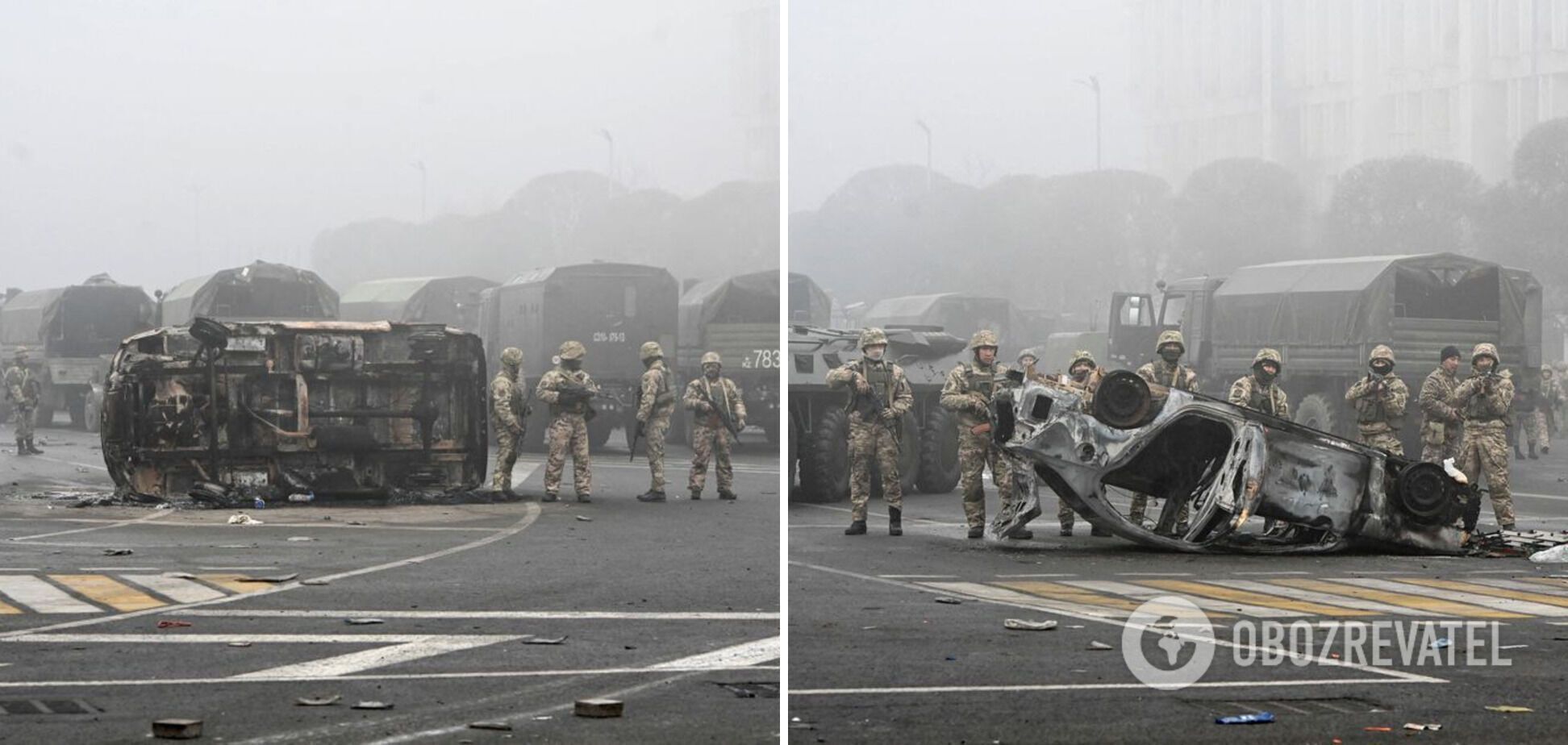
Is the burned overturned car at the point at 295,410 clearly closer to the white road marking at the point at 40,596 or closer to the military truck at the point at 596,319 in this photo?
the white road marking at the point at 40,596

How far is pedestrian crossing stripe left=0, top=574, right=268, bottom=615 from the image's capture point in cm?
1037

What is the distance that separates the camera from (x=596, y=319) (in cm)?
2775

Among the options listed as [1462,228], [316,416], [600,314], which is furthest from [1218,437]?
[1462,228]

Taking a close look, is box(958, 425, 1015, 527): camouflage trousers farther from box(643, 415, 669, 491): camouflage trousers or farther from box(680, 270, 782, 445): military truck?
box(680, 270, 782, 445): military truck

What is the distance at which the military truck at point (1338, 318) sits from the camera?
23.3 metres

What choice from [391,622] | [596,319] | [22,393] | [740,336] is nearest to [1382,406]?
[391,622]

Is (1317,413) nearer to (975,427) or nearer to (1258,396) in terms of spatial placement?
(1258,396)

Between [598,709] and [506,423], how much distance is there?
1161 cm

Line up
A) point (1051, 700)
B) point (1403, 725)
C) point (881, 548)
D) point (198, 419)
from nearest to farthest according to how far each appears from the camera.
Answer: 1. point (1403, 725)
2. point (1051, 700)
3. point (881, 548)
4. point (198, 419)

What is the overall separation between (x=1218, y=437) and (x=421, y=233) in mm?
20061

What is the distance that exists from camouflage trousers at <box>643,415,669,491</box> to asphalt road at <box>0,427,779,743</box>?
1.09 m

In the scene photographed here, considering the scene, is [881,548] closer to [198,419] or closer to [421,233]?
[198,419]

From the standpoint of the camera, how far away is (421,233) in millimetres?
31531

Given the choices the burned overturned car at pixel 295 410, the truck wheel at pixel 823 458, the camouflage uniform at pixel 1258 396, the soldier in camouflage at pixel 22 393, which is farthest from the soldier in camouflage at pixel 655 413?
the soldier in camouflage at pixel 22 393
